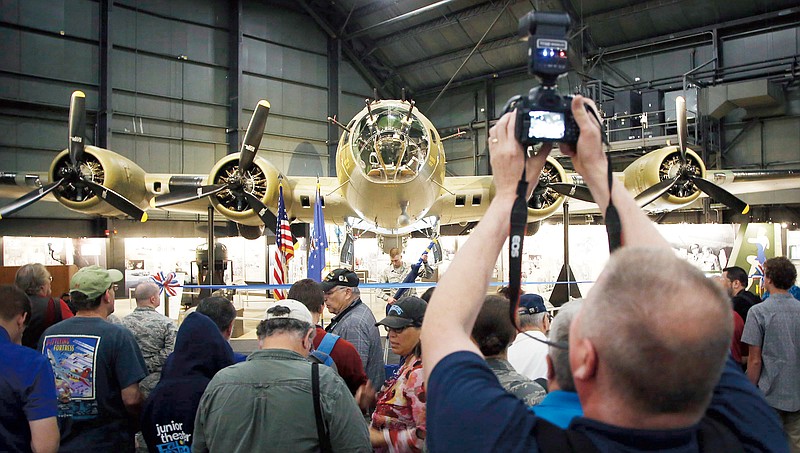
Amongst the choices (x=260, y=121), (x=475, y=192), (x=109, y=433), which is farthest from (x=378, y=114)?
(x=109, y=433)

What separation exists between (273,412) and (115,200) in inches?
422

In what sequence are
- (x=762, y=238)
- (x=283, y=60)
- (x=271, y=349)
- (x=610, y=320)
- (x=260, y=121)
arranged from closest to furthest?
(x=610, y=320) → (x=271, y=349) → (x=260, y=121) → (x=762, y=238) → (x=283, y=60)

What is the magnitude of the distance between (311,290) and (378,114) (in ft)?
21.9

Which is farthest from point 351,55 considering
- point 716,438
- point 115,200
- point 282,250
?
point 716,438

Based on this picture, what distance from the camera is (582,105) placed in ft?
4.76

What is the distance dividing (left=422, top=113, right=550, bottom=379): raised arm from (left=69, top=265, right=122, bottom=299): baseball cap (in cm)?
297

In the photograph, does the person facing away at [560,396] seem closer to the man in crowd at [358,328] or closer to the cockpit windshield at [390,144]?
the man in crowd at [358,328]

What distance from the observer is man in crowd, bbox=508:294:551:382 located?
134 inches

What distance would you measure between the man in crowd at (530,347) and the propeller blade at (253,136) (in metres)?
8.56

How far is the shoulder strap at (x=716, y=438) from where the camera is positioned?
1085 millimetres

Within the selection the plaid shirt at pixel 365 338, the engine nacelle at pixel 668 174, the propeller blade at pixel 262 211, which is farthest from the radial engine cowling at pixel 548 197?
the plaid shirt at pixel 365 338

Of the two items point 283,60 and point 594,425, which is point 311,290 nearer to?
point 594,425

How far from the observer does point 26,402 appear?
8.84 feet

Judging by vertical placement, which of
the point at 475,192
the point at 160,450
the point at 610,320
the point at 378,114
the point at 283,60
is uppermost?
the point at 283,60
